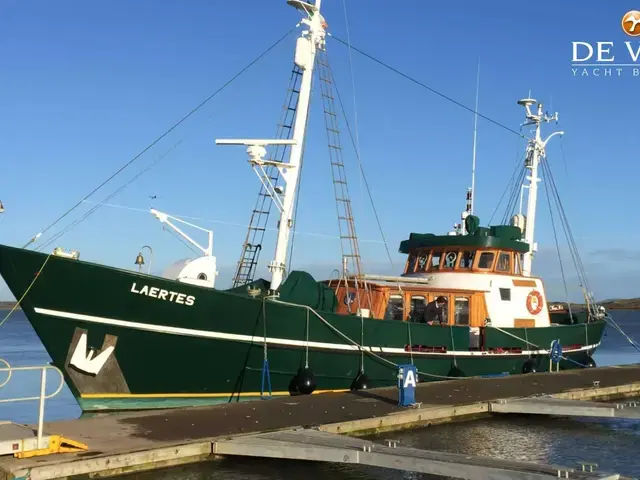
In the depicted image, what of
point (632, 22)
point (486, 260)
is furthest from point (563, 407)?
point (632, 22)

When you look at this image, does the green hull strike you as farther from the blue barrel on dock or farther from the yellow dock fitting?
the yellow dock fitting

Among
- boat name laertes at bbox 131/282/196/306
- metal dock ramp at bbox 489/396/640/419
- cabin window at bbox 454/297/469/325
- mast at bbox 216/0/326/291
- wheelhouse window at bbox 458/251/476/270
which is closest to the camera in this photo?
metal dock ramp at bbox 489/396/640/419

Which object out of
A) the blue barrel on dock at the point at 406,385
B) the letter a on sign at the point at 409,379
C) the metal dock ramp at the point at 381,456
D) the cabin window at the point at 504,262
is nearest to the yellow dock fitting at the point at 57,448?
the metal dock ramp at the point at 381,456

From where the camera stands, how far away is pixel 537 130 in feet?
86.2

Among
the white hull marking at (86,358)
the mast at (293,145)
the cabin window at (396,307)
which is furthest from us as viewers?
the cabin window at (396,307)

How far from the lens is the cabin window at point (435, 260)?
72.2 ft

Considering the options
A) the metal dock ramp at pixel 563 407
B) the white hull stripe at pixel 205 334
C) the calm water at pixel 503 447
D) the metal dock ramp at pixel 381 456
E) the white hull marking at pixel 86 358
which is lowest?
the calm water at pixel 503 447

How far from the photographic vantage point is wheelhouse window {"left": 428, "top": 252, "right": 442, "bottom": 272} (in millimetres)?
22000

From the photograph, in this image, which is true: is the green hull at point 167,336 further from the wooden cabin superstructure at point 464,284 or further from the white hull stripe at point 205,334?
the wooden cabin superstructure at point 464,284

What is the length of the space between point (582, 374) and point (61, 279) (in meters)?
14.8

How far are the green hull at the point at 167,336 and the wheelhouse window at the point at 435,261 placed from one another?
18.3 feet

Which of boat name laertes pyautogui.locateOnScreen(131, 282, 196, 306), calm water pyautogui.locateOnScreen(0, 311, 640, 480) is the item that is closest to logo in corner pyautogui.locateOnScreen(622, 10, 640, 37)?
calm water pyautogui.locateOnScreen(0, 311, 640, 480)

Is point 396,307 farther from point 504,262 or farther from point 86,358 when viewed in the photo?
point 86,358

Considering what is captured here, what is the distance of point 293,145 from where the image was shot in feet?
56.0
